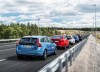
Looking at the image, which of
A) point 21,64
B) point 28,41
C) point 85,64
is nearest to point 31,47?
point 28,41

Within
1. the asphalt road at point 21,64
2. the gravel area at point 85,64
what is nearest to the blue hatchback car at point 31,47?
the asphalt road at point 21,64

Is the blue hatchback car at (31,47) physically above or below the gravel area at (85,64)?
above

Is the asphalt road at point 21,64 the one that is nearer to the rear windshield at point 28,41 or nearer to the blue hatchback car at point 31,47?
the blue hatchback car at point 31,47

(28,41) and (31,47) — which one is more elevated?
(28,41)

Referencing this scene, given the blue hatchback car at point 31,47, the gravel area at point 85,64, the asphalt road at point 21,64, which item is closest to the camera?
the gravel area at point 85,64

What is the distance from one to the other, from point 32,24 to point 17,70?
12068cm

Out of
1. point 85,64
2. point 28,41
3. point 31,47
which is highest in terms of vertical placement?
point 28,41

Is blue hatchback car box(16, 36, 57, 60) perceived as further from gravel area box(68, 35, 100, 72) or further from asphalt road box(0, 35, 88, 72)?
gravel area box(68, 35, 100, 72)

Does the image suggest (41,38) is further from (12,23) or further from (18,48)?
(12,23)

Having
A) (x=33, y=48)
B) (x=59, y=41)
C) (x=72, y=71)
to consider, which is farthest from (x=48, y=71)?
(x=59, y=41)

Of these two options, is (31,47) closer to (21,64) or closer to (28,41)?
(28,41)

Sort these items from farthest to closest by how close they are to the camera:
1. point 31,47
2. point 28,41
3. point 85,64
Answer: point 28,41
point 31,47
point 85,64

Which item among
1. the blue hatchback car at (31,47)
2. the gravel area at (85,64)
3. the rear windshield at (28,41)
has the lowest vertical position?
the gravel area at (85,64)

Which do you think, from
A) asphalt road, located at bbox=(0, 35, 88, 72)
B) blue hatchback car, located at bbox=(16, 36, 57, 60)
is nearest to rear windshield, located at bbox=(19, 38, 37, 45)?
blue hatchback car, located at bbox=(16, 36, 57, 60)
